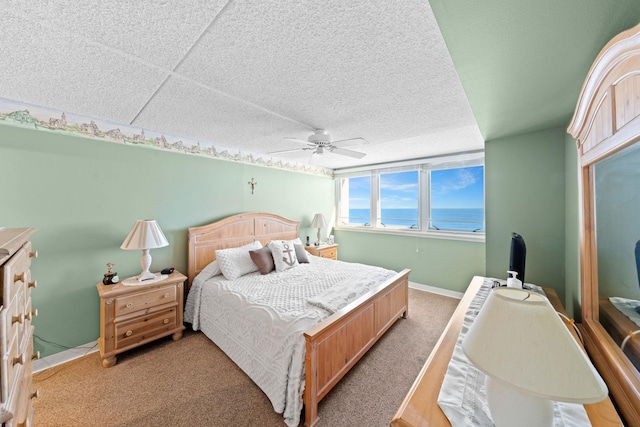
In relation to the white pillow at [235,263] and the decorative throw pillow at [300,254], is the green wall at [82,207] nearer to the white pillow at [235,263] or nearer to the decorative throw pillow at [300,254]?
the white pillow at [235,263]

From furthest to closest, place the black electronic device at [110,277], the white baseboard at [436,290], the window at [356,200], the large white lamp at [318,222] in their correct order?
the window at [356,200] → the large white lamp at [318,222] → the white baseboard at [436,290] → the black electronic device at [110,277]

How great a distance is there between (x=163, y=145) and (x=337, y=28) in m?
2.54

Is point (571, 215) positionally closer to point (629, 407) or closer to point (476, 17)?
point (629, 407)

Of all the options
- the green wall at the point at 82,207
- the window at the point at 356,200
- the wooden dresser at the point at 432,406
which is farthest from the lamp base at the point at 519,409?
the window at the point at 356,200

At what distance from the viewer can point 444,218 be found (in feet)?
12.8

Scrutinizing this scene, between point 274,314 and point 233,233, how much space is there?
1.79 m

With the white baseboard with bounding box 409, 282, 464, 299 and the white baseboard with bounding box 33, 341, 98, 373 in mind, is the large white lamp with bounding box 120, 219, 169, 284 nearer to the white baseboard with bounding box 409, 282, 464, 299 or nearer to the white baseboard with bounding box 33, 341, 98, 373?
the white baseboard with bounding box 33, 341, 98, 373

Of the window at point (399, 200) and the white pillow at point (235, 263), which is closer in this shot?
the white pillow at point (235, 263)

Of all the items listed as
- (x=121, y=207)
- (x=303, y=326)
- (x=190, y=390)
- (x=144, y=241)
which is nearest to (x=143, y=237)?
(x=144, y=241)

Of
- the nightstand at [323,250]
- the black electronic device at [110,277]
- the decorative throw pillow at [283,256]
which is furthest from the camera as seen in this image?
the nightstand at [323,250]

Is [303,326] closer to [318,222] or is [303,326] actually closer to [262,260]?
[262,260]

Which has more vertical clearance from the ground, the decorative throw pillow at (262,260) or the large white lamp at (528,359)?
the large white lamp at (528,359)

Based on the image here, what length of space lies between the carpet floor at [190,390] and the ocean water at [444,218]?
82.6 inches

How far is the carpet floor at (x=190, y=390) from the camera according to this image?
1.57 m
